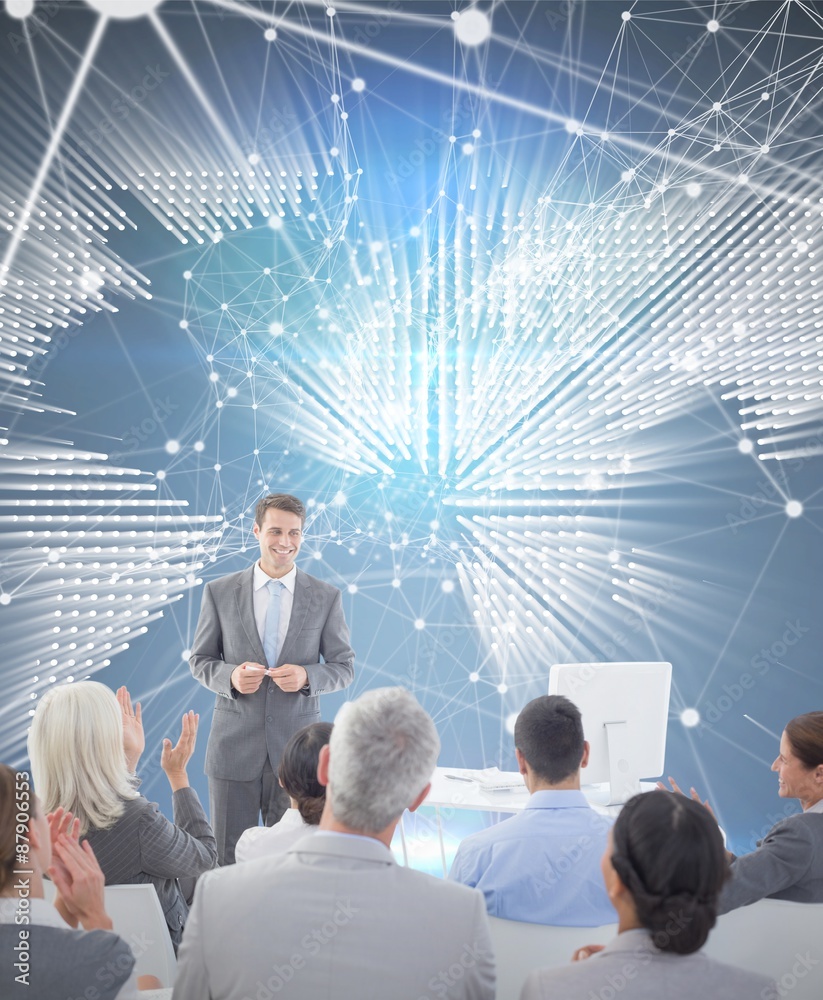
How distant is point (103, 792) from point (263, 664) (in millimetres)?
1288

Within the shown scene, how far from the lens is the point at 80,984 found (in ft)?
4.44

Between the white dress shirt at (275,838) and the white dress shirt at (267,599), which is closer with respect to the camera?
the white dress shirt at (275,838)

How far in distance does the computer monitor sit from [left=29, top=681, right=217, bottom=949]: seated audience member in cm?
131

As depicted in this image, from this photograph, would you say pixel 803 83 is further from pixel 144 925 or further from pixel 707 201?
pixel 144 925

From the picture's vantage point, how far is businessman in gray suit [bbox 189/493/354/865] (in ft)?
10.7

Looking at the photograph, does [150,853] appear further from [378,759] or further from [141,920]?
[378,759]

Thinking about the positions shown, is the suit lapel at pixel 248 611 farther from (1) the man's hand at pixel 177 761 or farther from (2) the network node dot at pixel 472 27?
(2) the network node dot at pixel 472 27

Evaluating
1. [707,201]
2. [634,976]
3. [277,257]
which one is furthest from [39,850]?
[707,201]

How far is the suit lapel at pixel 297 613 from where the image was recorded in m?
3.36

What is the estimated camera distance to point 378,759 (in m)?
1.49

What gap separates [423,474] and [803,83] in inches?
107

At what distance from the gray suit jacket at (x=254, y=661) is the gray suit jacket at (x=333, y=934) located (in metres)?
1.87

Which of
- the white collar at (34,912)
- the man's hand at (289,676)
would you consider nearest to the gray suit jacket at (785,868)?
the white collar at (34,912)

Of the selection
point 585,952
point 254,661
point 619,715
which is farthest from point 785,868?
point 254,661
